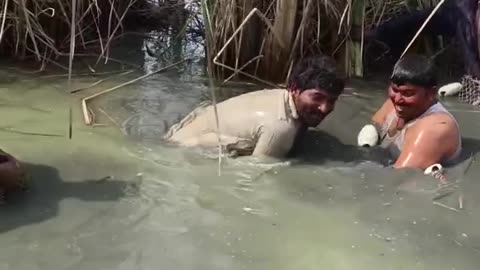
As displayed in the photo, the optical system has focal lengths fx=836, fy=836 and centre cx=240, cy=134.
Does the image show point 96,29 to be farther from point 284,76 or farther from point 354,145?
point 354,145

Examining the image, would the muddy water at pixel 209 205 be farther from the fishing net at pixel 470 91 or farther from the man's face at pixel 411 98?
the fishing net at pixel 470 91

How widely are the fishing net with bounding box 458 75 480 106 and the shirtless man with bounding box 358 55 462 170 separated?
1.35 metres

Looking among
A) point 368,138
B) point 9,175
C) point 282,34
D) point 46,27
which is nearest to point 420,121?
point 368,138

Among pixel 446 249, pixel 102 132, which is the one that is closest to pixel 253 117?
pixel 102 132

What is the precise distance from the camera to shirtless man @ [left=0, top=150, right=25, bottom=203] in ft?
11.7

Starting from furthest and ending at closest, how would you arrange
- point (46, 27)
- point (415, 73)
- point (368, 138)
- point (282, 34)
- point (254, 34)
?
1. point (46, 27)
2. point (254, 34)
3. point (282, 34)
4. point (368, 138)
5. point (415, 73)

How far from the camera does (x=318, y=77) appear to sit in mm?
4285

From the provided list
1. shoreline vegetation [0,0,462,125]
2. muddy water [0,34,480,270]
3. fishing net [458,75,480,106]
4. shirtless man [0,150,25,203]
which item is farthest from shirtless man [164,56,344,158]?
fishing net [458,75,480,106]

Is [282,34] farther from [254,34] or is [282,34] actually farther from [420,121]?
[420,121]

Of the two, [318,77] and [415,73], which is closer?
[318,77]

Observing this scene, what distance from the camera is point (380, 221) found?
3.71 m

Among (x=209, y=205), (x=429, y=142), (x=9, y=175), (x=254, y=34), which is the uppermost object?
(x=254, y=34)

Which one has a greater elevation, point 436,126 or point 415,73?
point 415,73

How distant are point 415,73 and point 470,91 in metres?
1.68
